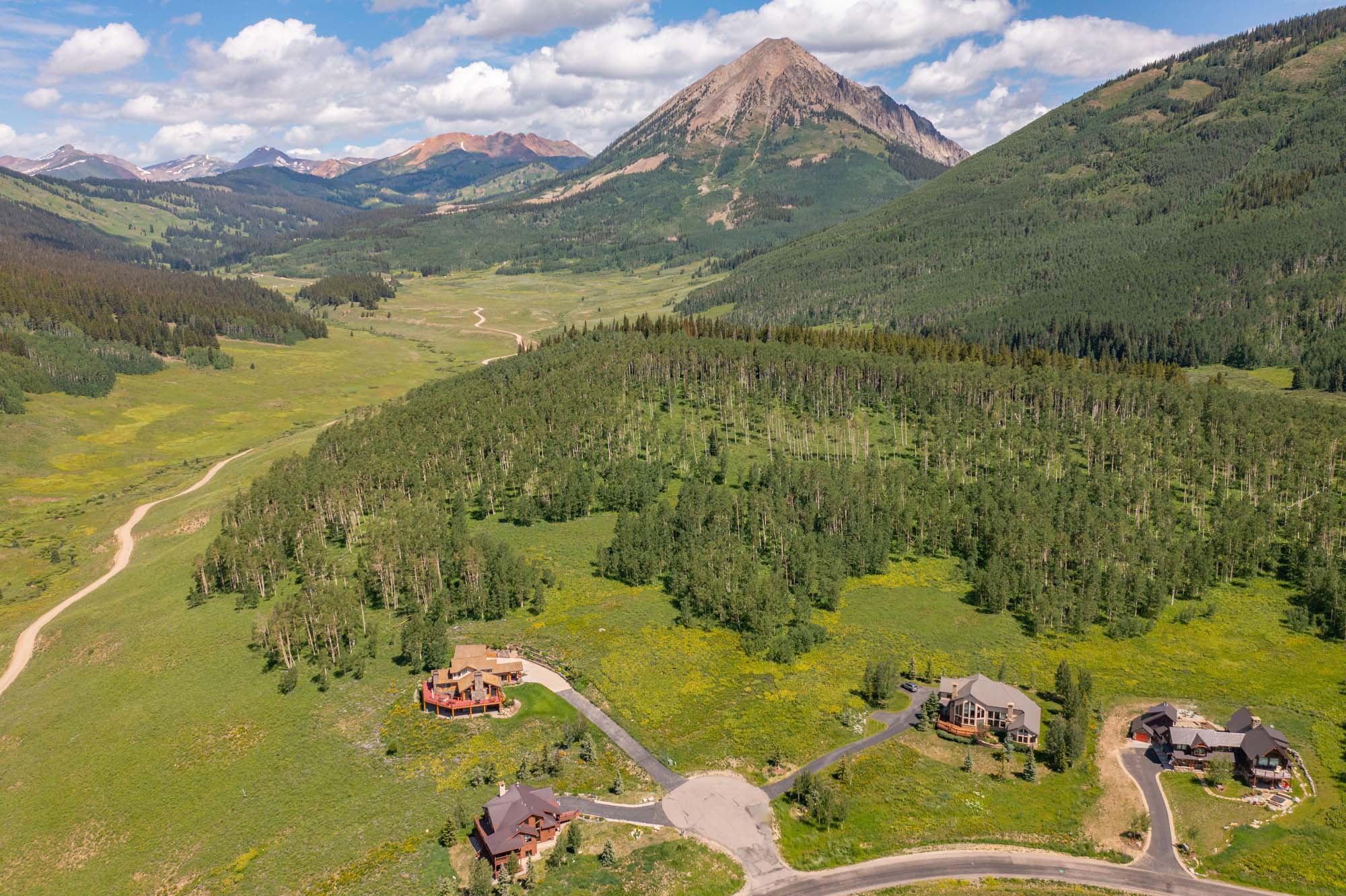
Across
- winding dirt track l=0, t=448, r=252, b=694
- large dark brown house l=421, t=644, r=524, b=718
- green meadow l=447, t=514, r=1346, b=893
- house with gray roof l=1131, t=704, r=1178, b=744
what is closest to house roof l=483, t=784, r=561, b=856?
green meadow l=447, t=514, r=1346, b=893

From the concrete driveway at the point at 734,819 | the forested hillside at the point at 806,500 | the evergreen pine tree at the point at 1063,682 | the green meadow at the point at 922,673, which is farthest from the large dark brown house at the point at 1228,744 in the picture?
the concrete driveway at the point at 734,819

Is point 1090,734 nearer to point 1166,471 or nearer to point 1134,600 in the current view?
point 1134,600

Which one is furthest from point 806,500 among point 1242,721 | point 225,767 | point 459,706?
point 225,767

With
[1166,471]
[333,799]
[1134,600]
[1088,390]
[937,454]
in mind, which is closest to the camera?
[333,799]

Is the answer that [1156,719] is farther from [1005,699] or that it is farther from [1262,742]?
[1005,699]

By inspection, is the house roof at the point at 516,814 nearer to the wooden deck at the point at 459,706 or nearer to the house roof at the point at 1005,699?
the wooden deck at the point at 459,706

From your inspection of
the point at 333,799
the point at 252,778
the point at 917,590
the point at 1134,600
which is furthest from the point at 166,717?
the point at 1134,600
